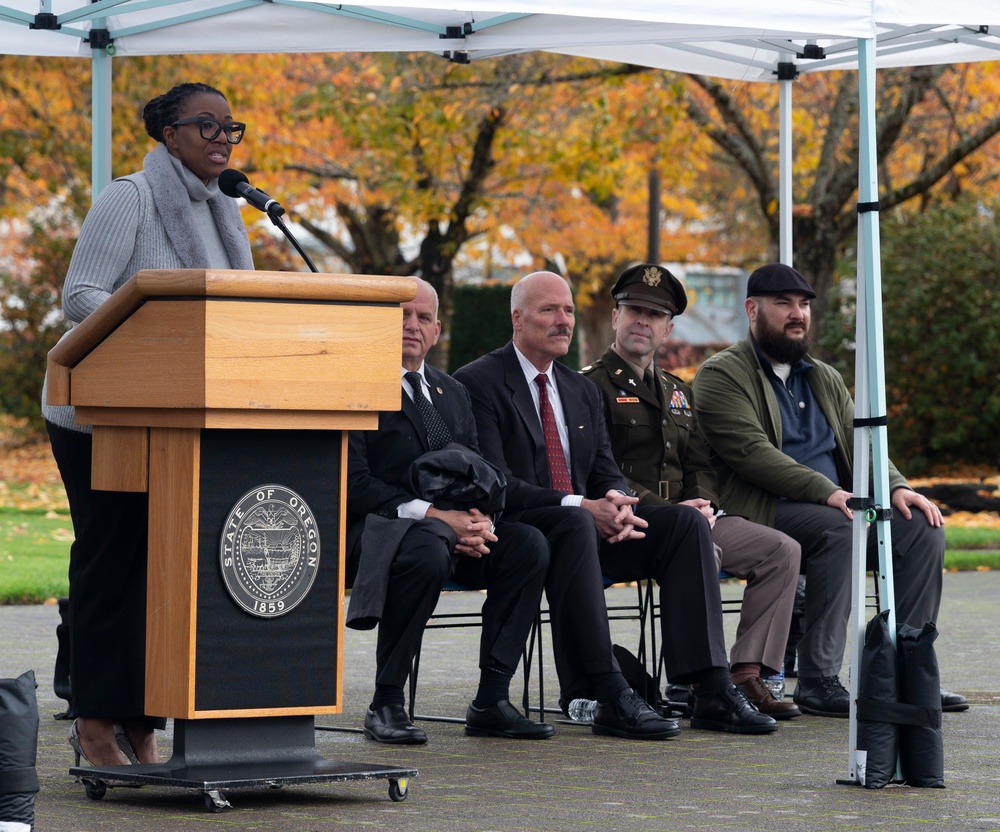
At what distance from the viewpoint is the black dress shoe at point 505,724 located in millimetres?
6035

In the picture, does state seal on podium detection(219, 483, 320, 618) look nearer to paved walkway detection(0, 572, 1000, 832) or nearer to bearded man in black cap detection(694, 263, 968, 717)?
paved walkway detection(0, 572, 1000, 832)

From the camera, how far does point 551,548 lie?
619 cm

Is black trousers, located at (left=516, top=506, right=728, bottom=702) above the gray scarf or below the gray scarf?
below

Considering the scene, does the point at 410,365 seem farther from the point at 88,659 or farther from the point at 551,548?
the point at 88,659

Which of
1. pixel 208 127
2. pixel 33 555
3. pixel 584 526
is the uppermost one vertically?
pixel 208 127

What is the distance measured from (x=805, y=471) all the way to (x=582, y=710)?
1.39m

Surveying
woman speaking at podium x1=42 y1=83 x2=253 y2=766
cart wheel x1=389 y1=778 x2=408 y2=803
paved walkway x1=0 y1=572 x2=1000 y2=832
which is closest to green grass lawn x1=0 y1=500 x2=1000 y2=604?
paved walkway x1=0 y1=572 x2=1000 y2=832

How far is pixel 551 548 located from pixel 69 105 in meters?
16.1

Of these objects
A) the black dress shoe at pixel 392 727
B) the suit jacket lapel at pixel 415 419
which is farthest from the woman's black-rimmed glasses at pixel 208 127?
the black dress shoe at pixel 392 727

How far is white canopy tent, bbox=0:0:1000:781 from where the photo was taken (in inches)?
201

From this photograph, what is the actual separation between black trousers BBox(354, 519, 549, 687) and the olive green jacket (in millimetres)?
1329

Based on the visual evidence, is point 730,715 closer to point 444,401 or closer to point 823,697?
point 823,697

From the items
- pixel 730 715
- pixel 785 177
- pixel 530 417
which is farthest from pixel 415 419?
pixel 785 177

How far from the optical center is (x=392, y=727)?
5.88 metres
